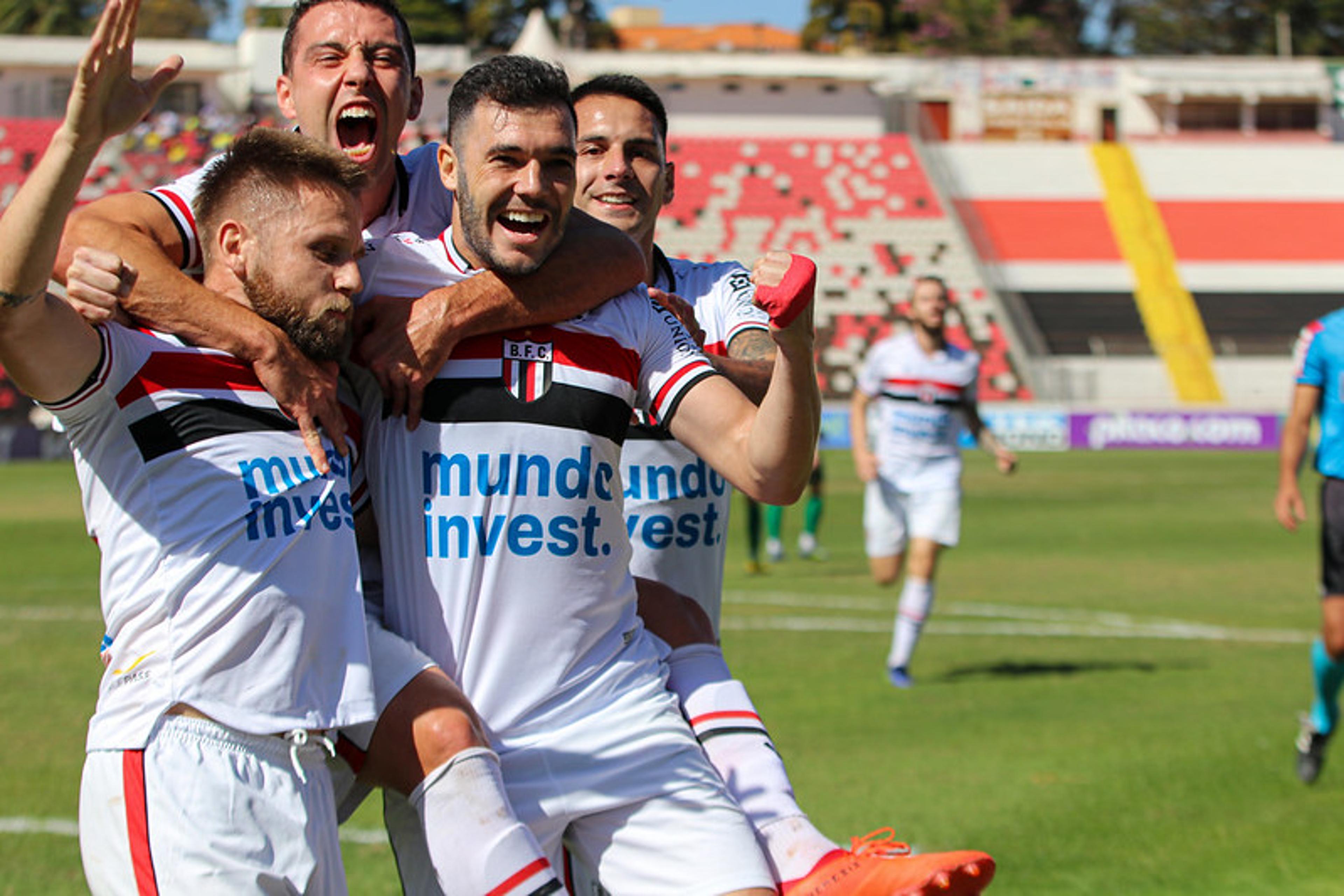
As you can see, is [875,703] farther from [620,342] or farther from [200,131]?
[200,131]

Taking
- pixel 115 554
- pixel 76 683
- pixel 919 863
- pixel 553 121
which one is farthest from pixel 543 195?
pixel 76 683

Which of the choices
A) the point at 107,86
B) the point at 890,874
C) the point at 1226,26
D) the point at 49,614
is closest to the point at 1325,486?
the point at 890,874

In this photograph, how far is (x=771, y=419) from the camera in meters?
3.61

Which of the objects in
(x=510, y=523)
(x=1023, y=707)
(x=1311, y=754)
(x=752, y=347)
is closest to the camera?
(x=510, y=523)

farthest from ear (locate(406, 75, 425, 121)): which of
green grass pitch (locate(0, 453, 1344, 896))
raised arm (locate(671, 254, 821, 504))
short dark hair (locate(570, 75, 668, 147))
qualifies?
green grass pitch (locate(0, 453, 1344, 896))

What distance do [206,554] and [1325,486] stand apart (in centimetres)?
665

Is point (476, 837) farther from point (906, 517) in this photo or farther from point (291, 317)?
point (906, 517)

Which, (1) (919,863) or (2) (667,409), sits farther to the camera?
(2) (667,409)

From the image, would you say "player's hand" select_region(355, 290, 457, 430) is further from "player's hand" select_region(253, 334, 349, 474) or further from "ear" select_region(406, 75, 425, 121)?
"ear" select_region(406, 75, 425, 121)

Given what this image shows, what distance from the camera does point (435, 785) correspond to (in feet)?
11.3

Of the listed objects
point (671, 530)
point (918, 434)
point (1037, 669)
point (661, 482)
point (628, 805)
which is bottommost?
point (1037, 669)

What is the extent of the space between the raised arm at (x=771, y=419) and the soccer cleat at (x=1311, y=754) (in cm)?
529

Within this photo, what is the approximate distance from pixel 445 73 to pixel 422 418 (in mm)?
45712

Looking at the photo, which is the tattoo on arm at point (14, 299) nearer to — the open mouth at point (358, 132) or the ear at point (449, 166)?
the ear at point (449, 166)
